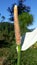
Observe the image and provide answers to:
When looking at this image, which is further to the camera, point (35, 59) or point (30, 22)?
point (30, 22)

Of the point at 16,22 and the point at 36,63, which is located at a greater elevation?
the point at 16,22

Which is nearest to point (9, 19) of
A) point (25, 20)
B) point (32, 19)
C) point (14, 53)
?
point (32, 19)

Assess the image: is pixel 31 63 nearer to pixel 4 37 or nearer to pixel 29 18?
pixel 4 37

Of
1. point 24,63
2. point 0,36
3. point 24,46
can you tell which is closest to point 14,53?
point 24,63

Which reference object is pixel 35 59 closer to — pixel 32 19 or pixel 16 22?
pixel 16 22

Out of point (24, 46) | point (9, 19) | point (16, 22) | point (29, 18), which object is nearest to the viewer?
point (16, 22)

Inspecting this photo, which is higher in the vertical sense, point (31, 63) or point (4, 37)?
point (31, 63)

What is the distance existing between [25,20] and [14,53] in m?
11.0

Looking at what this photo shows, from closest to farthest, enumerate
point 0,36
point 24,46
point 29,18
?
point 24,46
point 0,36
point 29,18

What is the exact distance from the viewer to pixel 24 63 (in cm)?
392

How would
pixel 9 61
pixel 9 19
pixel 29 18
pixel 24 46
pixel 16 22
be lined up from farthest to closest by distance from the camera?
pixel 9 19 < pixel 29 18 < pixel 9 61 < pixel 24 46 < pixel 16 22

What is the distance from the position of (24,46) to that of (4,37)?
13675 millimetres

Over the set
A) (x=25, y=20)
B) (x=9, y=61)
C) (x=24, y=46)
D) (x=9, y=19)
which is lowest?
(x=9, y=19)

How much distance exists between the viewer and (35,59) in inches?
152
